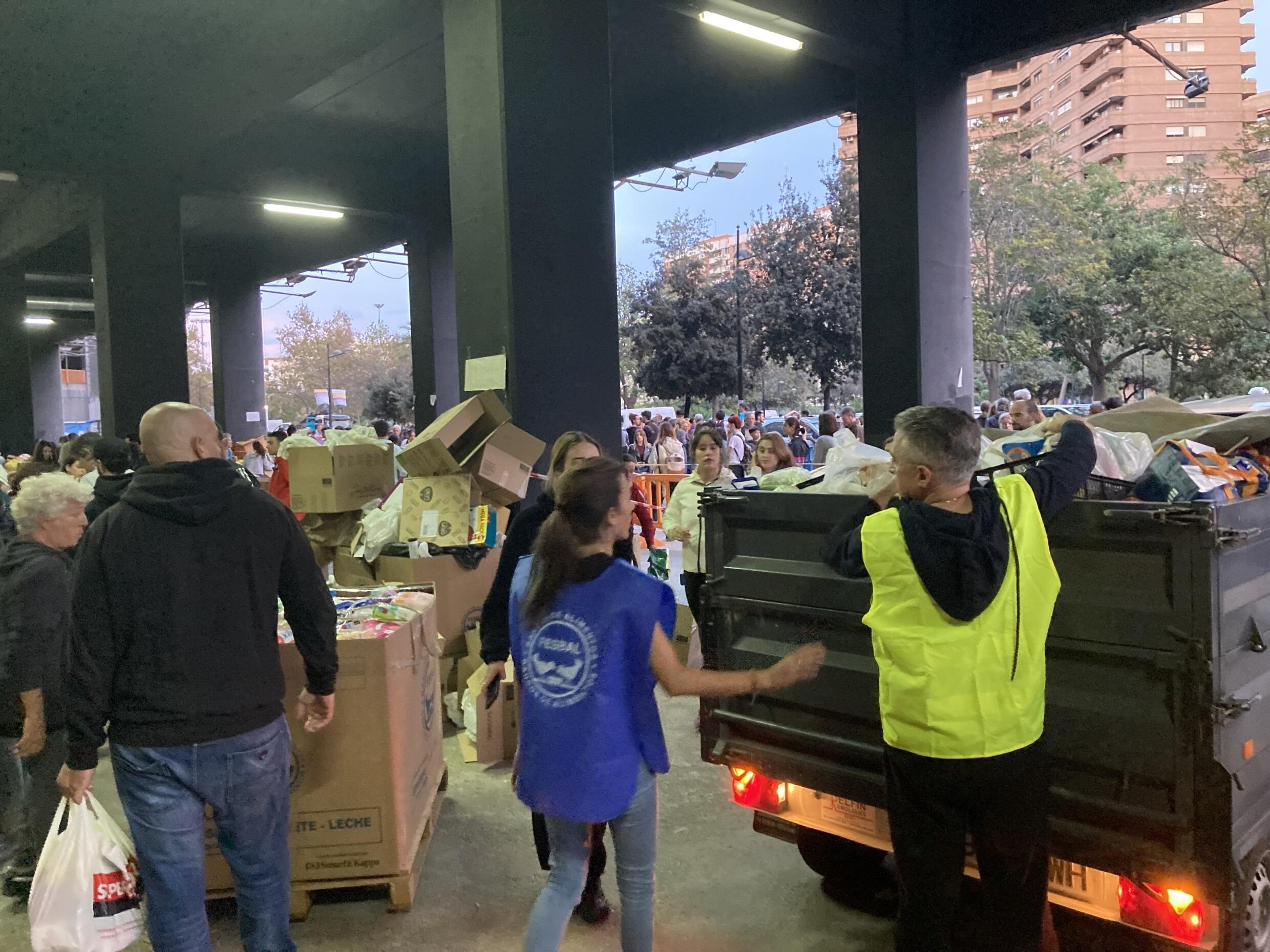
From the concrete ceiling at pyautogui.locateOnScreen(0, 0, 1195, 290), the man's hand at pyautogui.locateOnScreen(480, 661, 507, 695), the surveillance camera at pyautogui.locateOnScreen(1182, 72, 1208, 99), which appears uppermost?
the concrete ceiling at pyautogui.locateOnScreen(0, 0, 1195, 290)

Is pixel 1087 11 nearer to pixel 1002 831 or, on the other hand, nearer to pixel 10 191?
pixel 1002 831

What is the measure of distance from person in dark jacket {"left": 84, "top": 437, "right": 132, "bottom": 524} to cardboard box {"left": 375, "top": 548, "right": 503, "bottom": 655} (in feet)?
4.99

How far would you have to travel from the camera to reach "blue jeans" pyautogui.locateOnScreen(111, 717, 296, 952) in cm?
239

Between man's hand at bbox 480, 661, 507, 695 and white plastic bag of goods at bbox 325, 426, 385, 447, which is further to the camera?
white plastic bag of goods at bbox 325, 426, 385, 447

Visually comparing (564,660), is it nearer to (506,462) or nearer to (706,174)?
(506,462)

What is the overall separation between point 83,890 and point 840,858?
2441mm

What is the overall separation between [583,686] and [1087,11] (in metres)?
8.01

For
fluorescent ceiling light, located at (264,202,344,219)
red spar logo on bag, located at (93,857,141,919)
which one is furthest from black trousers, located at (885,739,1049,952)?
fluorescent ceiling light, located at (264,202,344,219)

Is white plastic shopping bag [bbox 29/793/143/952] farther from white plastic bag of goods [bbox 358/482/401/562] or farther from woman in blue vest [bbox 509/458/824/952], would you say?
white plastic bag of goods [bbox 358/482/401/562]

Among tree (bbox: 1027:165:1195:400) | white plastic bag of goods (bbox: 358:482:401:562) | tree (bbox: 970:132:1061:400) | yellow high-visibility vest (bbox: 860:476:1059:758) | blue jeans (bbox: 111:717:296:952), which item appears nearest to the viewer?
yellow high-visibility vest (bbox: 860:476:1059:758)

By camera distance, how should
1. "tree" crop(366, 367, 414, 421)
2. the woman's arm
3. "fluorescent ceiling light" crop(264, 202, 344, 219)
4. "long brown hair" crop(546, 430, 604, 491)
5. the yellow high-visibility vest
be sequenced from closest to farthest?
the yellow high-visibility vest, the woman's arm, "long brown hair" crop(546, 430, 604, 491), "fluorescent ceiling light" crop(264, 202, 344, 219), "tree" crop(366, 367, 414, 421)

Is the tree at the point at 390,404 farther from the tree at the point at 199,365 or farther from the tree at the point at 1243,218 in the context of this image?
the tree at the point at 1243,218

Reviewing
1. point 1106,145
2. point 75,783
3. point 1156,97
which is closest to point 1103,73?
point 1156,97

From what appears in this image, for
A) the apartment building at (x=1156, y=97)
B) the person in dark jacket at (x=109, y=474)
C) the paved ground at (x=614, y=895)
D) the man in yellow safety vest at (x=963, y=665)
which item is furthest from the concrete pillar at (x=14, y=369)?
the apartment building at (x=1156, y=97)
